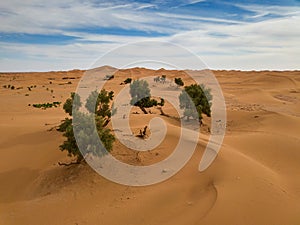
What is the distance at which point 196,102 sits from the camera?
15.6 metres

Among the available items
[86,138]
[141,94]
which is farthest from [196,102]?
[86,138]

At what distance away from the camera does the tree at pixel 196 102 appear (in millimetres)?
15148

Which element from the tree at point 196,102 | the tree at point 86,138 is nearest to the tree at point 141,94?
the tree at point 196,102

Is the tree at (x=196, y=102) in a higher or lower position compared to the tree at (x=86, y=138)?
higher

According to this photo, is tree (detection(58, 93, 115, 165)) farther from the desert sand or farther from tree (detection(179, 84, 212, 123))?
tree (detection(179, 84, 212, 123))

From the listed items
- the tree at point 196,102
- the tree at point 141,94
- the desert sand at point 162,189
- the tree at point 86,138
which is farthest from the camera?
the tree at point 141,94

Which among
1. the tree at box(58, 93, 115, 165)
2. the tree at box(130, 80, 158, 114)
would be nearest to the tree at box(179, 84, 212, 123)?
the tree at box(130, 80, 158, 114)

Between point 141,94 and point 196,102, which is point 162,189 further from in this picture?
point 141,94

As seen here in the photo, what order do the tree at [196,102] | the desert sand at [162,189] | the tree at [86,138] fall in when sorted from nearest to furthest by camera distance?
1. the desert sand at [162,189]
2. the tree at [86,138]
3. the tree at [196,102]

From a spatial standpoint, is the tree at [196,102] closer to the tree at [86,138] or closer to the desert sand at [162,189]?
the desert sand at [162,189]

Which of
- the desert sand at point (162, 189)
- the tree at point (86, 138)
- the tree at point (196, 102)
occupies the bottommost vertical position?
the desert sand at point (162, 189)

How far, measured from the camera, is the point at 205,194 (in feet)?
23.3

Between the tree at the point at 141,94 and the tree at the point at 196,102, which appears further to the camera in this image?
the tree at the point at 141,94

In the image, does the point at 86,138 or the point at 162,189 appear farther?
the point at 86,138
